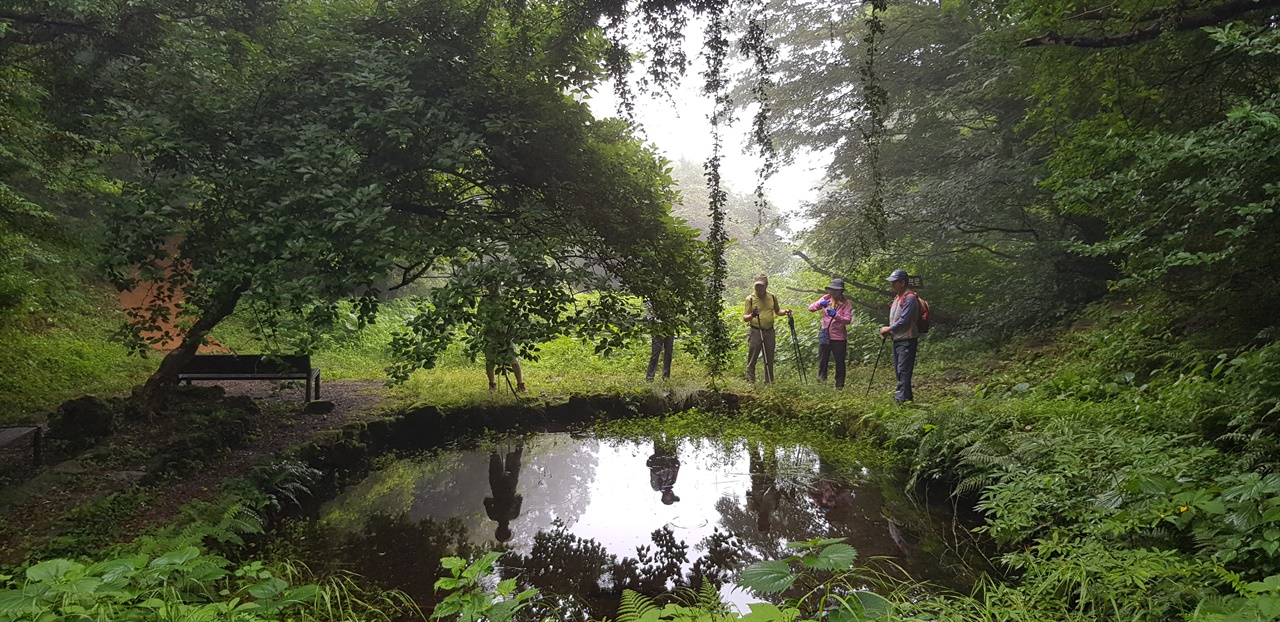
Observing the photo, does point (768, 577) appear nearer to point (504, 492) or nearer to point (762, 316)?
point (504, 492)

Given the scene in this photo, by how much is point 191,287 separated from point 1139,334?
985cm

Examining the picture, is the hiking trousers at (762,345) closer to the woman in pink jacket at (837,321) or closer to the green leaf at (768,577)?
the woman in pink jacket at (837,321)

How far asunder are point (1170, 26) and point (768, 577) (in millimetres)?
5303

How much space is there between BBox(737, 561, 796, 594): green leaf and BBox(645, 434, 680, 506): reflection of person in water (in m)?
3.72

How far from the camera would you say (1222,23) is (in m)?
5.01

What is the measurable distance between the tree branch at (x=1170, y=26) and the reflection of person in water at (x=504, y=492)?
5.88 metres

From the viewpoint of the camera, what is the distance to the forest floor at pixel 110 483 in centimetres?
404

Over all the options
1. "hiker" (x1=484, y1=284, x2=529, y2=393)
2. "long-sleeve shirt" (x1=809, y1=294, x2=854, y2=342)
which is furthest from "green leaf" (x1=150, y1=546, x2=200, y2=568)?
"long-sleeve shirt" (x1=809, y1=294, x2=854, y2=342)

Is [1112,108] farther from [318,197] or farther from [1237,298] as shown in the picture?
[318,197]

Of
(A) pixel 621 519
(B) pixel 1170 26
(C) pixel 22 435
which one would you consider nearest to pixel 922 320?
(B) pixel 1170 26

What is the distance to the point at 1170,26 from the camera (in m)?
4.77

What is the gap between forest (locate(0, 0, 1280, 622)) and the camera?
3.57 metres

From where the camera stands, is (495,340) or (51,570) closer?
(51,570)

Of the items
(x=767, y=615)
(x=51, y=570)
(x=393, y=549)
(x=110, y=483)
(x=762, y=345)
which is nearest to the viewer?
(x=767, y=615)
